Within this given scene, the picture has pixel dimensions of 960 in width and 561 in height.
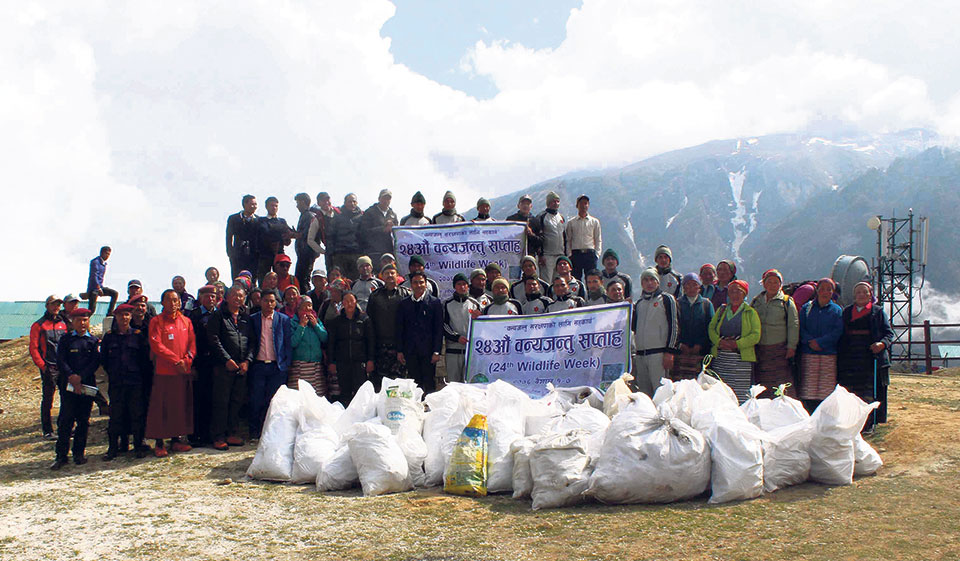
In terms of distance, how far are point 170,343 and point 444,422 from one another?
2.85m

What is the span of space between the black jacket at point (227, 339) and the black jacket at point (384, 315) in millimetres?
1245

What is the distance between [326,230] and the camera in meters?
9.63

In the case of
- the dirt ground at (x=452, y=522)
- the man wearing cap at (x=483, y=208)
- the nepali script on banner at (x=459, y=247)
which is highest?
the man wearing cap at (x=483, y=208)

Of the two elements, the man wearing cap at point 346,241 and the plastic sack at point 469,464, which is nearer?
the plastic sack at point 469,464

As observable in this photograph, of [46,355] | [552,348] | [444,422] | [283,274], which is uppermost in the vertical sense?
[283,274]

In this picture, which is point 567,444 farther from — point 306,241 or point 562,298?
point 306,241

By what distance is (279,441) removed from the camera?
6.00 m

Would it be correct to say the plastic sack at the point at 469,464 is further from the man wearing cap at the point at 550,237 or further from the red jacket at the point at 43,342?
the red jacket at the point at 43,342

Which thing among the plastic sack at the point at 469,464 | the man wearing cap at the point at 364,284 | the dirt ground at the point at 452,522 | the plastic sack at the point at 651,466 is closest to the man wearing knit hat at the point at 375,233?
the man wearing cap at the point at 364,284

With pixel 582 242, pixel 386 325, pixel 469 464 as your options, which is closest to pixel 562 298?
pixel 386 325

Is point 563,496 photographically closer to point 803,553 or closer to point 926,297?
point 803,553

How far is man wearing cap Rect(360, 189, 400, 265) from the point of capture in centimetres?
Result: 962

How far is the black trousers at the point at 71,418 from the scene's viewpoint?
6621mm

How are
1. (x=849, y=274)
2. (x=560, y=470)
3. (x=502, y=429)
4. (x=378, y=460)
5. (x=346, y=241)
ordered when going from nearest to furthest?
(x=560, y=470)
(x=378, y=460)
(x=502, y=429)
(x=346, y=241)
(x=849, y=274)
